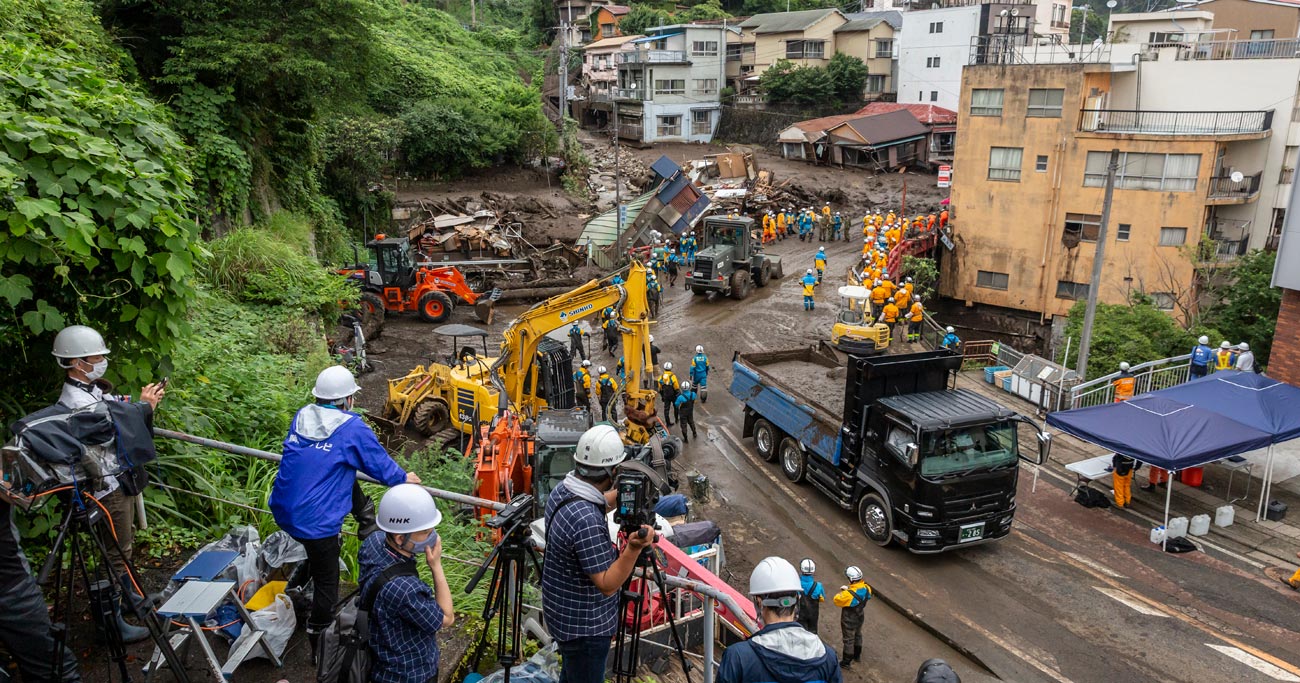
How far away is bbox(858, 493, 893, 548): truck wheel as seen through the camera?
12070mm

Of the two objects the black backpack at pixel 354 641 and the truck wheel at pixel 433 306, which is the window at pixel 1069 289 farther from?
the black backpack at pixel 354 641

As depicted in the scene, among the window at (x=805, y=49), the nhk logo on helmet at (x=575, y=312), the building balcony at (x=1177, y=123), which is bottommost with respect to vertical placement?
the nhk logo on helmet at (x=575, y=312)

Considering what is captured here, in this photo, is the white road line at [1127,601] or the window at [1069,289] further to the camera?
the window at [1069,289]

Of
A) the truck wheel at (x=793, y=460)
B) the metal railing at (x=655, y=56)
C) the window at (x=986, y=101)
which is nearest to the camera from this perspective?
the truck wheel at (x=793, y=460)

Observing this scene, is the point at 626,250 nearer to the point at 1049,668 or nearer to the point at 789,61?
the point at 1049,668

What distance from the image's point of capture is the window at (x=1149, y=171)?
2842 centimetres

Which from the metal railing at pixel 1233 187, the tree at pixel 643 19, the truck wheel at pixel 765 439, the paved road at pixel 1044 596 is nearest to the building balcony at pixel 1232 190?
the metal railing at pixel 1233 187

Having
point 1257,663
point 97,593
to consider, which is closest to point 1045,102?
point 1257,663

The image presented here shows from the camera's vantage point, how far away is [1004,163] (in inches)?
1276

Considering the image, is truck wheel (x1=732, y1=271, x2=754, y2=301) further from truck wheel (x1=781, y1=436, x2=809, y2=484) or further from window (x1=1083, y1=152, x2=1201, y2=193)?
window (x1=1083, y1=152, x2=1201, y2=193)

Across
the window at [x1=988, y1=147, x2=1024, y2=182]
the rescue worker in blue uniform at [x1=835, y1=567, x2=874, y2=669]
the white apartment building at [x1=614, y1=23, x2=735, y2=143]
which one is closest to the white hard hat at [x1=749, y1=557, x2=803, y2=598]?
the rescue worker in blue uniform at [x1=835, y1=567, x2=874, y2=669]

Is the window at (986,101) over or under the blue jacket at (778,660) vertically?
over

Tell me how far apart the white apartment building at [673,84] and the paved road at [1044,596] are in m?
42.1

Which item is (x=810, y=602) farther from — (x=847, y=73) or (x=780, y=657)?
(x=847, y=73)
